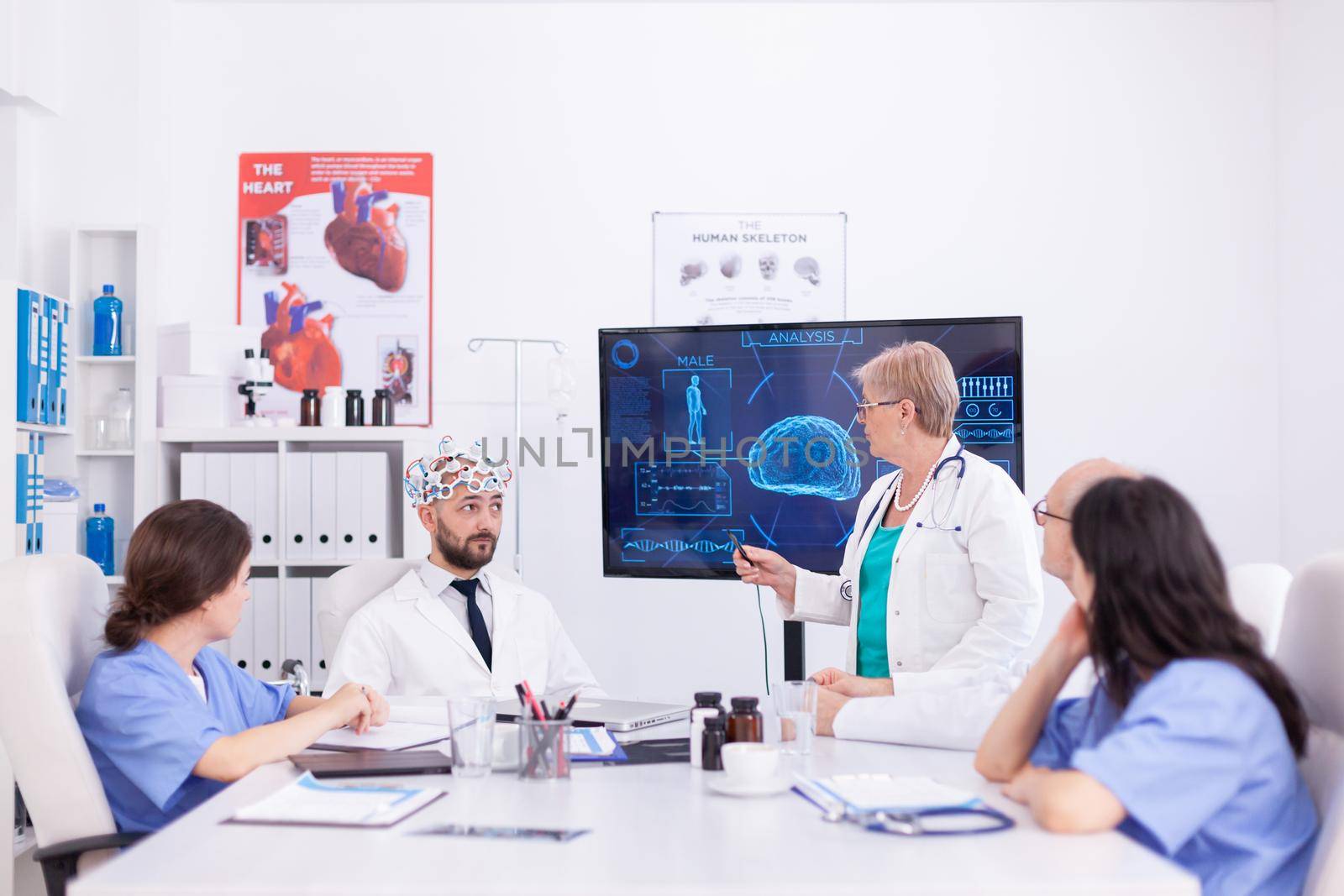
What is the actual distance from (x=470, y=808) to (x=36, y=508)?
263cm

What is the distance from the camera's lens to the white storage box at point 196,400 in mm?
4230

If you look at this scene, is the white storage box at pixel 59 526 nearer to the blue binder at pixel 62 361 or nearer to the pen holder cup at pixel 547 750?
the blue binder at pixel 62 361

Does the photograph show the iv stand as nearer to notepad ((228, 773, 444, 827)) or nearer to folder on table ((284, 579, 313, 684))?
folder on table ((284, 579, 313, 684))

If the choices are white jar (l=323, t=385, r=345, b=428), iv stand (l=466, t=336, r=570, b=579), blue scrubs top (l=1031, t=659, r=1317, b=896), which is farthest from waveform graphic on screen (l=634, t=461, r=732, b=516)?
blue scrubs top (l=1031, t=659, r=1317, b=896)

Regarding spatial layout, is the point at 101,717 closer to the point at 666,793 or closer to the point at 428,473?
the point at 666,793

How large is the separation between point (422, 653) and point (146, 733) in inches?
44.2

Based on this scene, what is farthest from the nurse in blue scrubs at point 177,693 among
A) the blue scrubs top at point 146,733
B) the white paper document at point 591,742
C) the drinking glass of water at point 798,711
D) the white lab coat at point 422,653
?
the drinking glass of water at point 798,711

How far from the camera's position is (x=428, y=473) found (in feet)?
10.6

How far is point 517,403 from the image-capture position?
13.7 ft

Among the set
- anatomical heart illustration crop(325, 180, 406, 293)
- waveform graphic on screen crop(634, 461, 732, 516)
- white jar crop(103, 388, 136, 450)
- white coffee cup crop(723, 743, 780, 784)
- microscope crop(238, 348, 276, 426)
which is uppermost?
anatomical heart illustration crop(325, 180, 406, 293)

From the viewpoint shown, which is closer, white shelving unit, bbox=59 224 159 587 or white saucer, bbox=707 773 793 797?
white saucer, bbox=707 773 793 797

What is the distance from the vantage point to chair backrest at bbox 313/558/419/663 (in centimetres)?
314

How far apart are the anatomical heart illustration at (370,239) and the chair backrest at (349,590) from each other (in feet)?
4.84

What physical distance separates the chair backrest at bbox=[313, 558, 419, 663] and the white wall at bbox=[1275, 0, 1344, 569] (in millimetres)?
A: 3022
